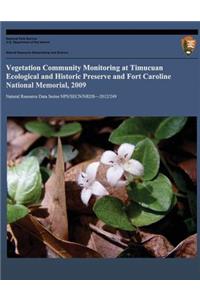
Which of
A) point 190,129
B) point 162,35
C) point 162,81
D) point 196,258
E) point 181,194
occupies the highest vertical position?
point 162,35

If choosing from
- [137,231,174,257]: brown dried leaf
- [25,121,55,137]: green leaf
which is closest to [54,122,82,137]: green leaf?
[25,121,55,137]: green leaf

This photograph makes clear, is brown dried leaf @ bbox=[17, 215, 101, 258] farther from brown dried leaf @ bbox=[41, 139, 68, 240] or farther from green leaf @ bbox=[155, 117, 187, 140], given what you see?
green leaf @ bbox=[155, 117, 187, 140]

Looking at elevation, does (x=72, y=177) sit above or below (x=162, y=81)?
below

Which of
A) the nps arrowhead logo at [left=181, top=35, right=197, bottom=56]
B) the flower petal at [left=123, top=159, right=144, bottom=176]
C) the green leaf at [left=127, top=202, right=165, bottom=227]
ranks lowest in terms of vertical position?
the green leaf at [left=127, top=202, right=165, bottom=227]

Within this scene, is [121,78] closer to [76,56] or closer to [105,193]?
[76,56]

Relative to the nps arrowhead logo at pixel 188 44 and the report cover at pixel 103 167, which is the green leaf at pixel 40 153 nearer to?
the report cover at pixel 103 167

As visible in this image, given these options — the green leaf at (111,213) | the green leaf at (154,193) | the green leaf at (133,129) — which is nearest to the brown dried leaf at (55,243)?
the green leaf at (111,213)
